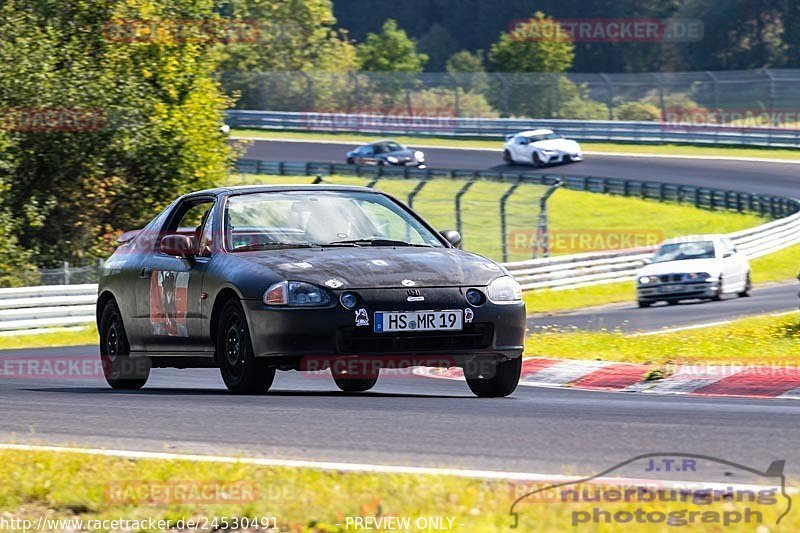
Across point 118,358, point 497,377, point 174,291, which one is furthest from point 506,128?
point 497,377

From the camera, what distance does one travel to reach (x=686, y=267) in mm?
26219

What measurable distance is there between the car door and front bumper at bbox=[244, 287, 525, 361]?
989 millimetres

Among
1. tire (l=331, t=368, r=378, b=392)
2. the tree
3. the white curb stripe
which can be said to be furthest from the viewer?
the tree

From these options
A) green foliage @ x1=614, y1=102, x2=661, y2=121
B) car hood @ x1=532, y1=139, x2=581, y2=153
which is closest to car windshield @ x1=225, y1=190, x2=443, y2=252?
car hood @ x1=532, y1=139, x2=581, y2=153

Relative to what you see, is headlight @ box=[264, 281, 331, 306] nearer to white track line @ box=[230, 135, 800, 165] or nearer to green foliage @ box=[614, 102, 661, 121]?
white track line @ box=[230, 135, 800, 165]

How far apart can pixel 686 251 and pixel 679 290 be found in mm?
1222

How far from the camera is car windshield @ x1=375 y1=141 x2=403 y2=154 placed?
55.1 m

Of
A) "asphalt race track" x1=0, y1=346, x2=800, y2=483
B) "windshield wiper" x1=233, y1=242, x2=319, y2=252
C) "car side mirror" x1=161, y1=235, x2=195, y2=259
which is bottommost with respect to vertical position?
"asphalt race track" x1=0, y1=346, x2=800, y2=483

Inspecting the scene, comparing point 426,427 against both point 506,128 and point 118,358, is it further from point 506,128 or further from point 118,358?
point 506,128

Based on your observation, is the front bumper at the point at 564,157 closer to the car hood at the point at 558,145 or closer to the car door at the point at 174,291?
the car hood at the point at 558,145

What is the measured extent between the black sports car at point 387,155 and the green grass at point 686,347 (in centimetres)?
3896

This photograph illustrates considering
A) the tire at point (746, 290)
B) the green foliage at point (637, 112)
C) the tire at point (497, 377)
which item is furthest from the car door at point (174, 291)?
the green foliage at point (637, 112)

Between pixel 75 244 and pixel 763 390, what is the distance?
2640 centimetres

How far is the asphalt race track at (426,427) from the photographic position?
6.03m
